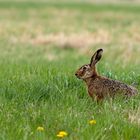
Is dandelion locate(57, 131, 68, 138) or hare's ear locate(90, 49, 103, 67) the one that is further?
hare's ear locate(90, 49, 103, 67)

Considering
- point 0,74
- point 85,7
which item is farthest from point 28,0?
point 0,74

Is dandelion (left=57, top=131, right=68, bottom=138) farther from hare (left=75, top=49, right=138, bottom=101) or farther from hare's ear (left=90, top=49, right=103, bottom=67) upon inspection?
hare's ear (left=90, top=49, right=103, bottom=67)

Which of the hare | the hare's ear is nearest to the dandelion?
the hare

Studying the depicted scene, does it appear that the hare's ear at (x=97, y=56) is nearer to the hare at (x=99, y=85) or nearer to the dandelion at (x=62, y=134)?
the hare at (x=99, y=85)

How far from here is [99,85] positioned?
6078 millimetres

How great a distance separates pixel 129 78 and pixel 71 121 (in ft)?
7.98

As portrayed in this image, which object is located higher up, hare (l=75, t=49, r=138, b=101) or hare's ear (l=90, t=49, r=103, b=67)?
hare's ear (l=90, t=49, r=103, b=67)

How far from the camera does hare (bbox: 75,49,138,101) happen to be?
598 centimetres

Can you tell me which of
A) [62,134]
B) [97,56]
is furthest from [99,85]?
[62,134]

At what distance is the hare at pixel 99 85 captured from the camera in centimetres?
598

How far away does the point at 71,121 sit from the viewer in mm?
5043

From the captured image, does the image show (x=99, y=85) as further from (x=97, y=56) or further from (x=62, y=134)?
(x=62, y=134)

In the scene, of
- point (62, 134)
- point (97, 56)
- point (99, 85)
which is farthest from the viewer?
point (99, 85)

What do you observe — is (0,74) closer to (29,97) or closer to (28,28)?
(29,97)
